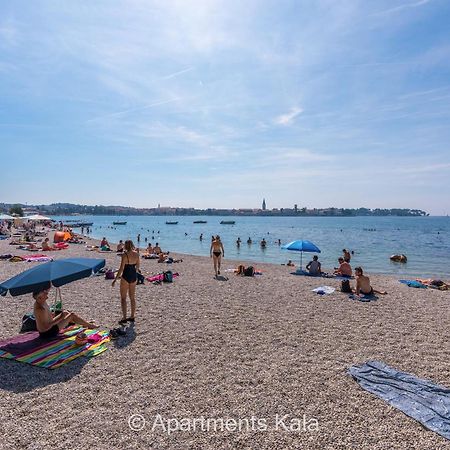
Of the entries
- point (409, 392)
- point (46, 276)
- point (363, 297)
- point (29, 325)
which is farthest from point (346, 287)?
point (29, 325)

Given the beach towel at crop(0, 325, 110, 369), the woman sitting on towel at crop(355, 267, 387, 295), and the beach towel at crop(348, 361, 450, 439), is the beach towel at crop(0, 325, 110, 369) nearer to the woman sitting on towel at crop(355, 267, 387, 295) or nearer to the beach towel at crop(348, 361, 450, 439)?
the beach towel at crop(348, 361, 450, 439)

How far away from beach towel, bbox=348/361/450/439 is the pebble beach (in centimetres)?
13

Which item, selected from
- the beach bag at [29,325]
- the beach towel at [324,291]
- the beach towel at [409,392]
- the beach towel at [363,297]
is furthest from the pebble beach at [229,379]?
the beach towel at [324,291]

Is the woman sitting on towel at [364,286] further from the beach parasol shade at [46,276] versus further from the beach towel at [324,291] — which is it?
the beach parasol shade at [46,276]

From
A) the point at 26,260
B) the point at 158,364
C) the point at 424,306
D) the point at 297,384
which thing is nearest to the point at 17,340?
the point at 158,364

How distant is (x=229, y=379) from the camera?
5.03 meters

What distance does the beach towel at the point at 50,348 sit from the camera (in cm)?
559

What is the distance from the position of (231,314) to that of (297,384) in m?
3.72

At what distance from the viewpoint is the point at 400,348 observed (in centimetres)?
634

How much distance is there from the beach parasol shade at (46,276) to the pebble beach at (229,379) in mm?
1233

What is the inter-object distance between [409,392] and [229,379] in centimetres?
250

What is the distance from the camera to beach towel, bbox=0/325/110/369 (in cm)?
559

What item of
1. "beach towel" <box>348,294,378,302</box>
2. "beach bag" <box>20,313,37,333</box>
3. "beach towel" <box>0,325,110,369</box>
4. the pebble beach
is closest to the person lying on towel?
"beach towel" <box>0,325,110,369</box>

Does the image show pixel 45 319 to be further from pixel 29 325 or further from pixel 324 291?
pixel 324 291
